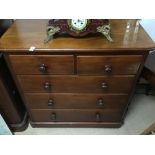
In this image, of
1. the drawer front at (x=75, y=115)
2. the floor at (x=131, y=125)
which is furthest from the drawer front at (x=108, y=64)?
the floor at (x=131, y=125)

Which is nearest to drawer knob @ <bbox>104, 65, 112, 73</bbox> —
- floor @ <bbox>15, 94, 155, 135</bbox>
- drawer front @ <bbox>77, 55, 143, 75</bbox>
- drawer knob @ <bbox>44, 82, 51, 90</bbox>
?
drawer front @ <bbox>77, 55, 143, 75</bbox>

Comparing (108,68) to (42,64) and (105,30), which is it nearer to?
(105,30)

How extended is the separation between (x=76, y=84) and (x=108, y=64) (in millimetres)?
254

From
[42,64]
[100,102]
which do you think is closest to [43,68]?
[42,64]

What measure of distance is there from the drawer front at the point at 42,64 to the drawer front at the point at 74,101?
0.23 meters

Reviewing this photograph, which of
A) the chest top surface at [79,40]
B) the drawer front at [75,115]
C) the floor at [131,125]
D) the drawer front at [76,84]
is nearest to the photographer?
the chest top surface at [79,40]

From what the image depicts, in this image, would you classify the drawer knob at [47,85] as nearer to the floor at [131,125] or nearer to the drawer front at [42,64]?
the drawer front at [42,64]

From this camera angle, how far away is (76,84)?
1161 millimetres

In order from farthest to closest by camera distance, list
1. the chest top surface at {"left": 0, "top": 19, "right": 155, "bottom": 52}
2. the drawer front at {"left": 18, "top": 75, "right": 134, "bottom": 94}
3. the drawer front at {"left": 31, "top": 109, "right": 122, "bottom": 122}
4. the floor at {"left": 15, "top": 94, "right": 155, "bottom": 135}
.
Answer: the floor at {"left": 15, "top": 94, "right": 155, "bottom": 135} < the drawer front at {"left": 31, "top": 109, "right": 122, "bottom": 122} < the drawer front at {"left": 18, "top": 75, "right": 134, "bottom": 94} < the chest top surface at {"left": 0, "top": 19, "right": 155, "bottom": 52}

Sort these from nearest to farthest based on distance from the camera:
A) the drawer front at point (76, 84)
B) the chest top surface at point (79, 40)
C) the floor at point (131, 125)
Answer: the chest top surface at point (79, 40), the drawer front at point (76, 84), the floor at point (131, 125)

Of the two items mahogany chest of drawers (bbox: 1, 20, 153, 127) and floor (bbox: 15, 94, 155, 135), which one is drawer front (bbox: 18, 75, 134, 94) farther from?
floor (bbox: 15, 94, 155, 135)

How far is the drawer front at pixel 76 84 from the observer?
1.12 metres

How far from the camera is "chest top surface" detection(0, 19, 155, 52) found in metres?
0.95
